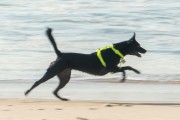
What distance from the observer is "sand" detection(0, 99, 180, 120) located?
7.14 m

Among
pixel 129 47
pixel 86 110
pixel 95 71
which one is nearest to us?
pixel 86 110

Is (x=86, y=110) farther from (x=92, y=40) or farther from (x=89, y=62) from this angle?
(x=92, y=40)

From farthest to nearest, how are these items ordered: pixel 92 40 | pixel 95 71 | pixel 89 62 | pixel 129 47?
pixel 92 40 < pixel 129 47 < pixel 95 71 < pixel 89 62

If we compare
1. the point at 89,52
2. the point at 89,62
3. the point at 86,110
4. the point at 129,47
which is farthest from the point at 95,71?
the point at 89,52

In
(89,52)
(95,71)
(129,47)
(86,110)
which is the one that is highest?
(129,47)

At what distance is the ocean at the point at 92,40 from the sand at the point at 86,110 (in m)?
0.84

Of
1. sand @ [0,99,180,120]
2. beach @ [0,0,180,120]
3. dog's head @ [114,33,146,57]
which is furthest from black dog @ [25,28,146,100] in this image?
sand @ [0,99,180,120]

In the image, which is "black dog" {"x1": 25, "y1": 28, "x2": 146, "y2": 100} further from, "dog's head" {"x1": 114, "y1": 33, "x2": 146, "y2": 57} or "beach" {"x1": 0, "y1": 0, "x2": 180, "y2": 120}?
"beach" {"x1": 0, "y1": 0, "x2": 180, "y2": 120}

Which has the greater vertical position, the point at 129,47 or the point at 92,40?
the point at 129,47

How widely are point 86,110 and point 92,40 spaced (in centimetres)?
844

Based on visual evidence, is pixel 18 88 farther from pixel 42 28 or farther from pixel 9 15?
pixel 9 15

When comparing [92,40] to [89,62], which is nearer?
[89,62]

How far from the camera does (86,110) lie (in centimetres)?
757

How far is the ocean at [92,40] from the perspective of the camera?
9867mm
